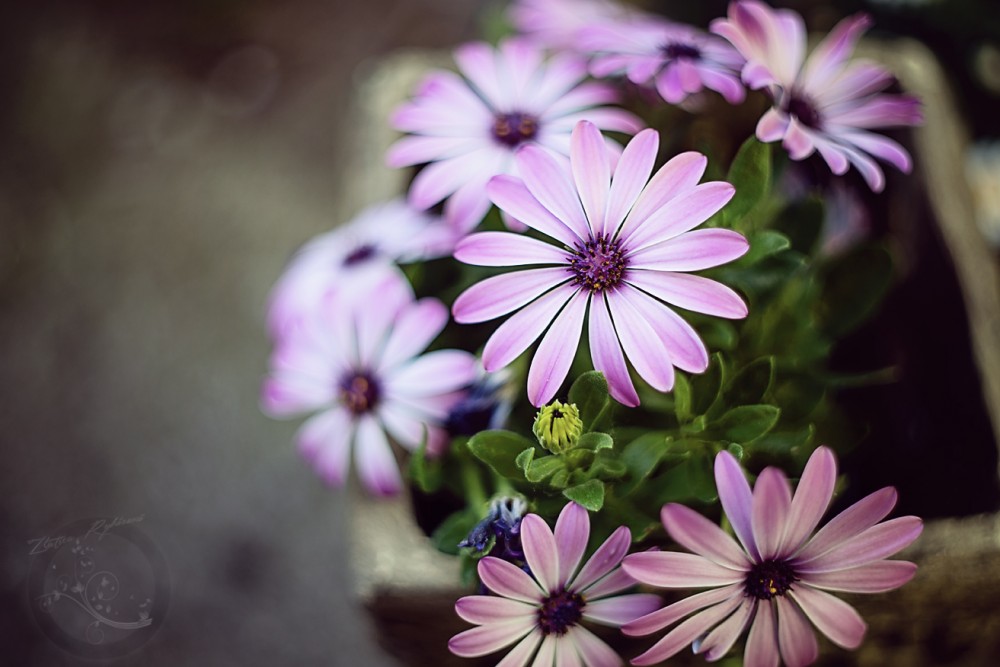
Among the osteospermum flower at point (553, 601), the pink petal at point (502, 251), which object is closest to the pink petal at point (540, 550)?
the osteospermum flower at point (553, 601)

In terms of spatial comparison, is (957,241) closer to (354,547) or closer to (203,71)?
(354,547)

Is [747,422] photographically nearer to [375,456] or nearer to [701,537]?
[701,537]

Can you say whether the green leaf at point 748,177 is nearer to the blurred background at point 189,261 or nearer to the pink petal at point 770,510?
the pink petal at point 770,510

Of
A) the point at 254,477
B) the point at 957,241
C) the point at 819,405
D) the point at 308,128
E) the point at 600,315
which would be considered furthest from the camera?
the point at 308,128

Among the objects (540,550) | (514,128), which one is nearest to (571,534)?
(540,550)

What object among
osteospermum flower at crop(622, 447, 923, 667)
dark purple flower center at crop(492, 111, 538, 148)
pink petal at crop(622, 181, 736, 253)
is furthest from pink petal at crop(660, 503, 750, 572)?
dark purple flower center at crop(492, 111, 538, 148)

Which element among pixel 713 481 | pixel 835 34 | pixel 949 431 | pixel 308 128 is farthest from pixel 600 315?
pixel 308 128
